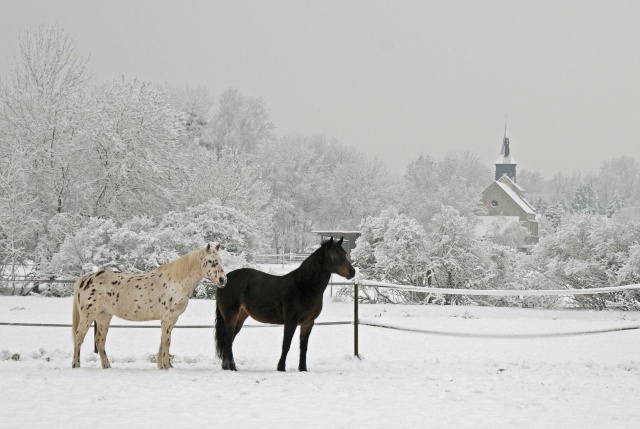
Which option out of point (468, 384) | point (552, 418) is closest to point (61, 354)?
point (468, 384)

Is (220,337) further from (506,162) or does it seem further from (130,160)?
(506,162)

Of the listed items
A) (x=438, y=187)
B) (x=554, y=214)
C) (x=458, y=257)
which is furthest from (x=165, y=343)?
(x=554, y=214)

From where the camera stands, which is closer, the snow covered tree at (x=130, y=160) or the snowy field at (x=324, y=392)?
the snowy field at (x=324, y=392)

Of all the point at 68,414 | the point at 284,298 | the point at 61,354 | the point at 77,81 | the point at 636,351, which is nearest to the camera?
the point at 68,414

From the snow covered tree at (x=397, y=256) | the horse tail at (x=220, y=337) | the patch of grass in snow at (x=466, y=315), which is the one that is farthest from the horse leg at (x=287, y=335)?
the snow covered tree at (x=397, y=256)

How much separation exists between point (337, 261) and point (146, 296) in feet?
6.82

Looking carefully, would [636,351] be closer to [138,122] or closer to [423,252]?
[423,252]

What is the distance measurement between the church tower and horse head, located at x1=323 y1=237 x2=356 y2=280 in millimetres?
80901

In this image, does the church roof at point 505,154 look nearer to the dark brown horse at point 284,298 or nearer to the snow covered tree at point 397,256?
the snow covered tree at point 397,256

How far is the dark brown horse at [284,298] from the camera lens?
7113 millimetres

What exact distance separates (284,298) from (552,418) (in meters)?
3.12

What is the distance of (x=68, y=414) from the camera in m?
4.79

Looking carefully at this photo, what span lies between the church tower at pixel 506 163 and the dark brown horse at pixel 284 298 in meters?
81.0

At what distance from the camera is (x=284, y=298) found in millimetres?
7141
